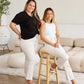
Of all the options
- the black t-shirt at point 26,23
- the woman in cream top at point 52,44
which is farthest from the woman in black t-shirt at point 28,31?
the woman in cream top at point 52,44

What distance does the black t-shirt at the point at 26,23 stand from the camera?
2.53 metres

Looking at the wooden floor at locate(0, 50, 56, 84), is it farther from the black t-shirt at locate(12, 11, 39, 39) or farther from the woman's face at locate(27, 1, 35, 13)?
the woman's face at locate(27, 1, 35, 13)

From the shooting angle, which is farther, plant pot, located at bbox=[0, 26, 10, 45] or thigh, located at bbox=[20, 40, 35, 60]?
plant pot, located at bbox=[0, 26, 10, 45]

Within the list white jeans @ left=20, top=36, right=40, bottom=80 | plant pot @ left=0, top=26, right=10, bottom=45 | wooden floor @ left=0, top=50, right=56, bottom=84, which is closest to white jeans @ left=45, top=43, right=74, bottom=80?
white jeans @ left=20, top=36, right=40, bottom=80

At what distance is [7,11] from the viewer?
6.05 metres

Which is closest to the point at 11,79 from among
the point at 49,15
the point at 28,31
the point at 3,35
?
the point at 28,31

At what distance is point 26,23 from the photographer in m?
2.54

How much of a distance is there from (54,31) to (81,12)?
8.87 feet

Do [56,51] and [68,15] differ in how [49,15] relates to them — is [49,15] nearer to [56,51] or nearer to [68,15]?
[56,51]

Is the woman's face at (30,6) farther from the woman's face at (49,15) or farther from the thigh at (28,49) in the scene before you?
the thigh at (28,49)

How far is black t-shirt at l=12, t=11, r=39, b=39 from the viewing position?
2533mm

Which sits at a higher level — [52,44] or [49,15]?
[49,15]

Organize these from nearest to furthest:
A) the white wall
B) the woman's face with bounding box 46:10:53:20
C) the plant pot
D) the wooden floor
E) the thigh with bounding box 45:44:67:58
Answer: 1. the thigh with bounding box 45:44:67:58
2. the woman's face with bounding box 46:10:53:20
3. the wooden floor
4. the white wall
5. the plant pot

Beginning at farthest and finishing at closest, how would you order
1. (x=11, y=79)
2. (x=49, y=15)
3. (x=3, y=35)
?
(x=3, y=35), (x=11, y=79), (x=49, y=15)
